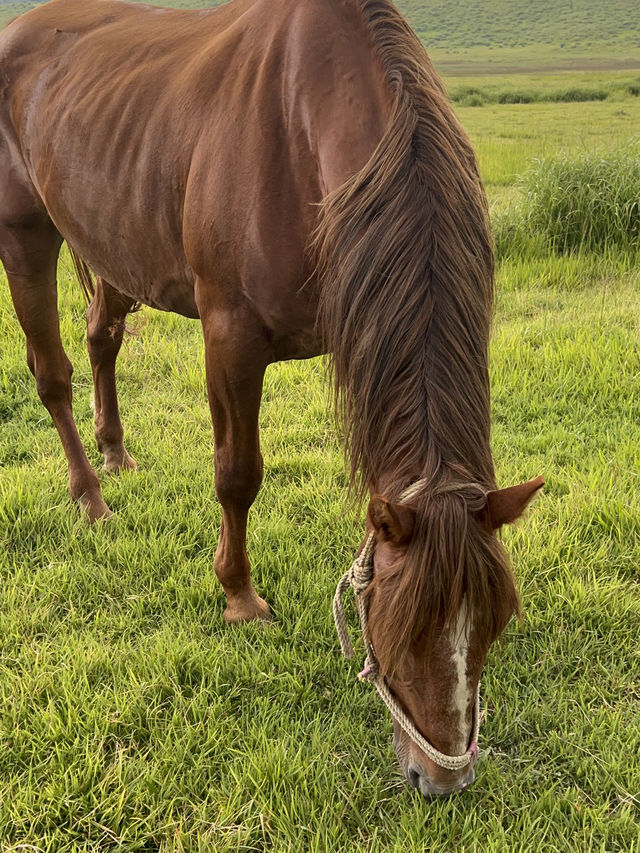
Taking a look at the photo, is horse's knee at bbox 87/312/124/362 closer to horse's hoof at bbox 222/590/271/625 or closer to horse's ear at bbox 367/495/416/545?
horse's hoof at bbox 222/590/271/625

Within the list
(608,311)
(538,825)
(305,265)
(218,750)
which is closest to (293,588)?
(218,750)

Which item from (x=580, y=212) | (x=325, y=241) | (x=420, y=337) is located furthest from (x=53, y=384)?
(x=580, y=212)

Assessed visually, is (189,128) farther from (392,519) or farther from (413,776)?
(413,776)

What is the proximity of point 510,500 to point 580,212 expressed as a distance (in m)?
5.34

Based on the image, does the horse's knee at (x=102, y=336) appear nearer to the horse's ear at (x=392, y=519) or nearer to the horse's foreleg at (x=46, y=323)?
the horse's foreleg at (x=46, y=323)

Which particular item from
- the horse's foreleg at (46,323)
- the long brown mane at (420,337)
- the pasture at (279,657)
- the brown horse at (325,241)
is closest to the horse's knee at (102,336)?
the horse's foreleg at (46,323)

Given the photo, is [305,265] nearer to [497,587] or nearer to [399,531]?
[399,531]

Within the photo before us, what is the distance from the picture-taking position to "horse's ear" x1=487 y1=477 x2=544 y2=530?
4.29ft

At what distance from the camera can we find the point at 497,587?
1414mm

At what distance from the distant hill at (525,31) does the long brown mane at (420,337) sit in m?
41.8

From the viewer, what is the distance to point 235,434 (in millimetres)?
2191

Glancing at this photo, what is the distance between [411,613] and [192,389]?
3042 mm

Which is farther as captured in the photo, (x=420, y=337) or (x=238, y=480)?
(x=238, y=480)

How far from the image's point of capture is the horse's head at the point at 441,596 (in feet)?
4.38
